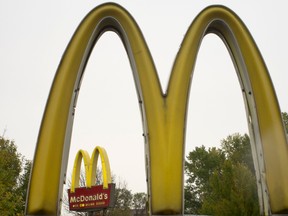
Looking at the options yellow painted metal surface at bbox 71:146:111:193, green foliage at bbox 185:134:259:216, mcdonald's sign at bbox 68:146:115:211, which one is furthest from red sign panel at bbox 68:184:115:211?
green foliage at bbox 185:134:259:216

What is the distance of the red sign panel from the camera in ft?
57.5

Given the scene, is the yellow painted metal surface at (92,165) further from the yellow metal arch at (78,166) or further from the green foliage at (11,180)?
the green foliage at (11,180)

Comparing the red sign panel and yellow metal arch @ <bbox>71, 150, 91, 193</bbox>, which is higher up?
yellow metal arch @ <bbox>71, 150, 91, 193</bbox>

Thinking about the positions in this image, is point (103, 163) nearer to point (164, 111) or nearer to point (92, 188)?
point (92, 188)

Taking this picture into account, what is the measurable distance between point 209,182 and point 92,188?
2381 centimetres

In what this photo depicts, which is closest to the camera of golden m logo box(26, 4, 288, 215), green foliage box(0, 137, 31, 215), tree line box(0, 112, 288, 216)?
golden m logo box(26, 4, 288, 215)

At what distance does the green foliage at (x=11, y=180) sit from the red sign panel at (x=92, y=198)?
3448 millimetres

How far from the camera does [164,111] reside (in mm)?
7082

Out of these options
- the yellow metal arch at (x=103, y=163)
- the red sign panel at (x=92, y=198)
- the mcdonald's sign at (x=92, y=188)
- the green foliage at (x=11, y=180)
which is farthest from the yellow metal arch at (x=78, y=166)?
the green foliage at (x=11, y=180)

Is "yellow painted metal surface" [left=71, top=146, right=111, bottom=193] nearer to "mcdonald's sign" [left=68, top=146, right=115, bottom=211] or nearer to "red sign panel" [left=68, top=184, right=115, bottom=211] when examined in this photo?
"mcdonald's sign" [left=68, top=146, right=115, bottom=211]

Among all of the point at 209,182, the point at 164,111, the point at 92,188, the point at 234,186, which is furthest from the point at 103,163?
the point at 209,182

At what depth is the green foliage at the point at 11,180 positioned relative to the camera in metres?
20.2

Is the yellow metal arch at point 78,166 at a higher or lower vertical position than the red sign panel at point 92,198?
higher

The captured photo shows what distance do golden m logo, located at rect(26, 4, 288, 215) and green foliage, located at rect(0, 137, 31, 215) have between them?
1340 centimetres
